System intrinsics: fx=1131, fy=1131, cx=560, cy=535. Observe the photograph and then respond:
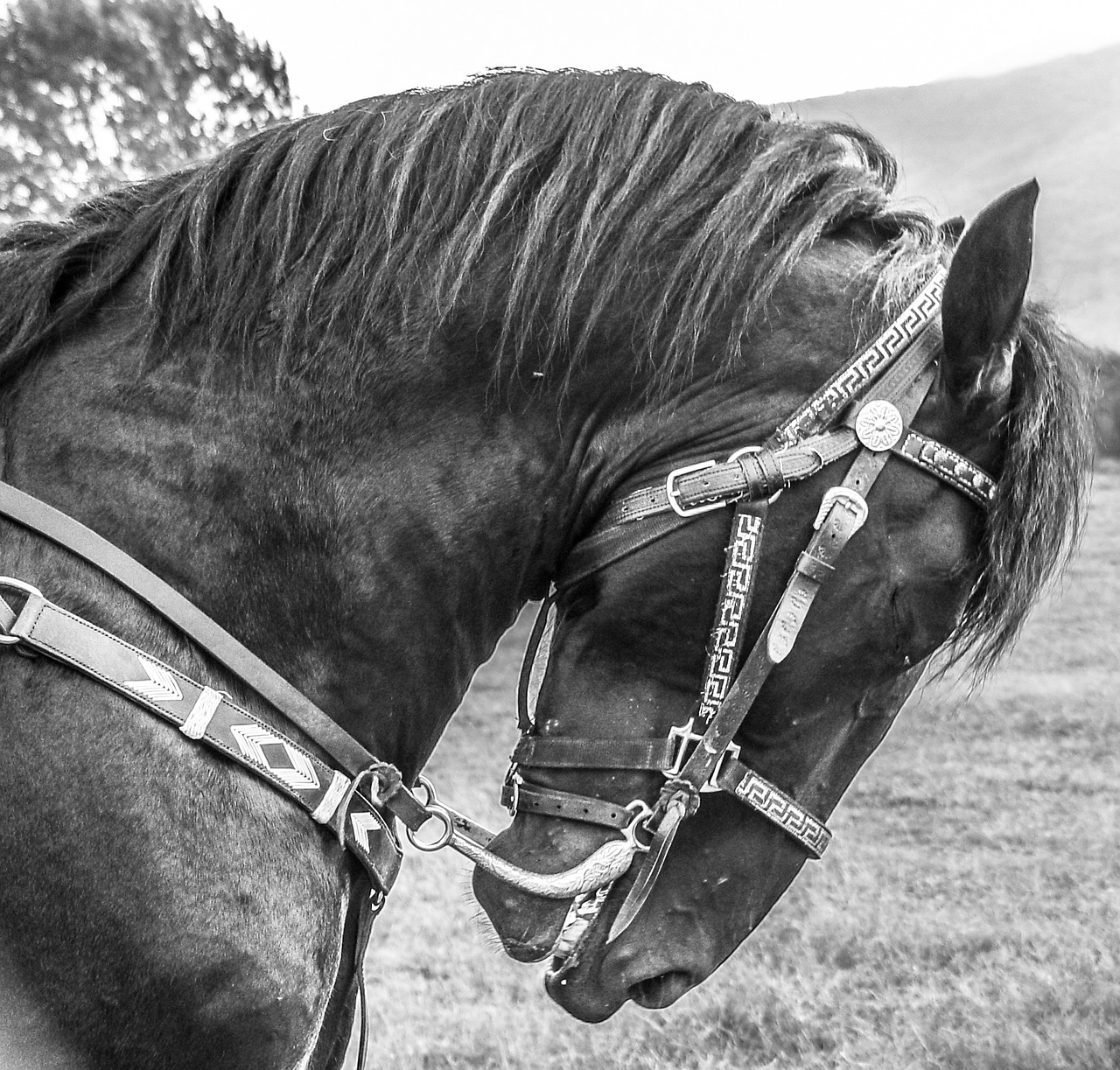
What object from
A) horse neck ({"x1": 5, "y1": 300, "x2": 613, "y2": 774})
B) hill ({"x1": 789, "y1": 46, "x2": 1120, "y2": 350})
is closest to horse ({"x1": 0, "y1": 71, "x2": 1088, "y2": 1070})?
horse neck ({"x1": 5, "y1": 300, "x2": 613, "y2": 774})

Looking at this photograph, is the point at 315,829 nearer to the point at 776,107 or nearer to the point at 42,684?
the point at 42,684

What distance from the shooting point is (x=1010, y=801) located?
5.14m

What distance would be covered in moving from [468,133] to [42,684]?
0.97 metres

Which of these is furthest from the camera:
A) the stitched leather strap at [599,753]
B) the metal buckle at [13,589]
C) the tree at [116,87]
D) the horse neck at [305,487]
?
the tree at [116,87]

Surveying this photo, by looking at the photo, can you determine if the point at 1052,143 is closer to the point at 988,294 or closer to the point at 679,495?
the point at 988,294

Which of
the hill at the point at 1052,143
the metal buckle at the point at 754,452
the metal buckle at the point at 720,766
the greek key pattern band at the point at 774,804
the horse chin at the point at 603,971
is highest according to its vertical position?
the metal buckle at the point at 754,452

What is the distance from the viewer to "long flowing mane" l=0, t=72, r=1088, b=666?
159cm

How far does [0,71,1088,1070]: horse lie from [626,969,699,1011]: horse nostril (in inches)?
2.3

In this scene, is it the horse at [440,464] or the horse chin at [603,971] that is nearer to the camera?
the horse at [440,464]

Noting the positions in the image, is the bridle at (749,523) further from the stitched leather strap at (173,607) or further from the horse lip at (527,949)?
the stitched leather strap at (173,607)

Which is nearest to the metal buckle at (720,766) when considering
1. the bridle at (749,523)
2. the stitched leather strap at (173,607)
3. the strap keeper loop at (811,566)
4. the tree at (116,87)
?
the bridle at (749,523)

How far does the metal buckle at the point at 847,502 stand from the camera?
156cm

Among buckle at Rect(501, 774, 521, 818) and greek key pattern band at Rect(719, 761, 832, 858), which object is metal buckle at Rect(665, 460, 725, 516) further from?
buckle at Rect(501, 774, 521, 818)

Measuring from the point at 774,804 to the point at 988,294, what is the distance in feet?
2.62
